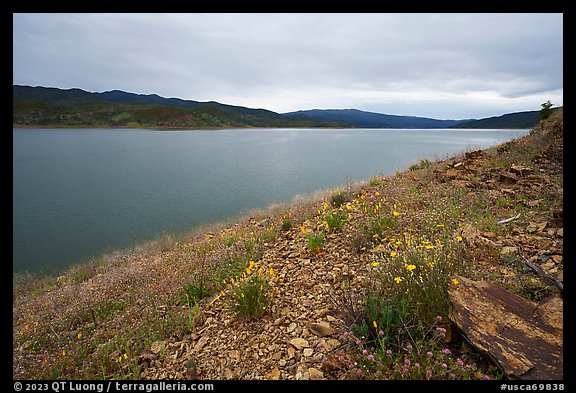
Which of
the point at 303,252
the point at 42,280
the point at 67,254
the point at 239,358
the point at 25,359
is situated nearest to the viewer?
the point at 239,358

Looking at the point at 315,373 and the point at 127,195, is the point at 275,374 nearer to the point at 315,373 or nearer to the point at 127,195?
the point at 315,373

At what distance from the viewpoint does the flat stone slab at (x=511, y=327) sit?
204 cm

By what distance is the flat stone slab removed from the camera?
2045 millimetres

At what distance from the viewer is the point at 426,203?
5.77m

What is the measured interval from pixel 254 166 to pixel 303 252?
78.9ft

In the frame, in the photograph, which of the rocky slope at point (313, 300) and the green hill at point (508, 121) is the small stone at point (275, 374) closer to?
the rocky slope at point (313, 300)

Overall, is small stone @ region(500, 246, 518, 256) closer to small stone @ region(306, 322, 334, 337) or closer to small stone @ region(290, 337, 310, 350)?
small stone @ region(306, 322, 334, 337)

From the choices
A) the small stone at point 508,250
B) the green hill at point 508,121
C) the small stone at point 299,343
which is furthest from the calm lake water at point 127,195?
the green hill at point 508,121

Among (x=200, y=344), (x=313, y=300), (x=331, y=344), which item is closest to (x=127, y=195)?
(x=200, y=344)

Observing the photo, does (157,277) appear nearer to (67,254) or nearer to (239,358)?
(239,358)

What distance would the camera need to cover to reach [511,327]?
92.7 inches

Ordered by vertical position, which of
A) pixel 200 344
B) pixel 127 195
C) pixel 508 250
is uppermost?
pixel 508 250

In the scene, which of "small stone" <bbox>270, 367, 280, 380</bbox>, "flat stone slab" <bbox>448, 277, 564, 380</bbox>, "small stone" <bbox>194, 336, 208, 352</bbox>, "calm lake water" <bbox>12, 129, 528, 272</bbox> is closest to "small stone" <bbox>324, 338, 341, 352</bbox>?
"small stone" <bbox>270, 367, 280, 380</bbox>
